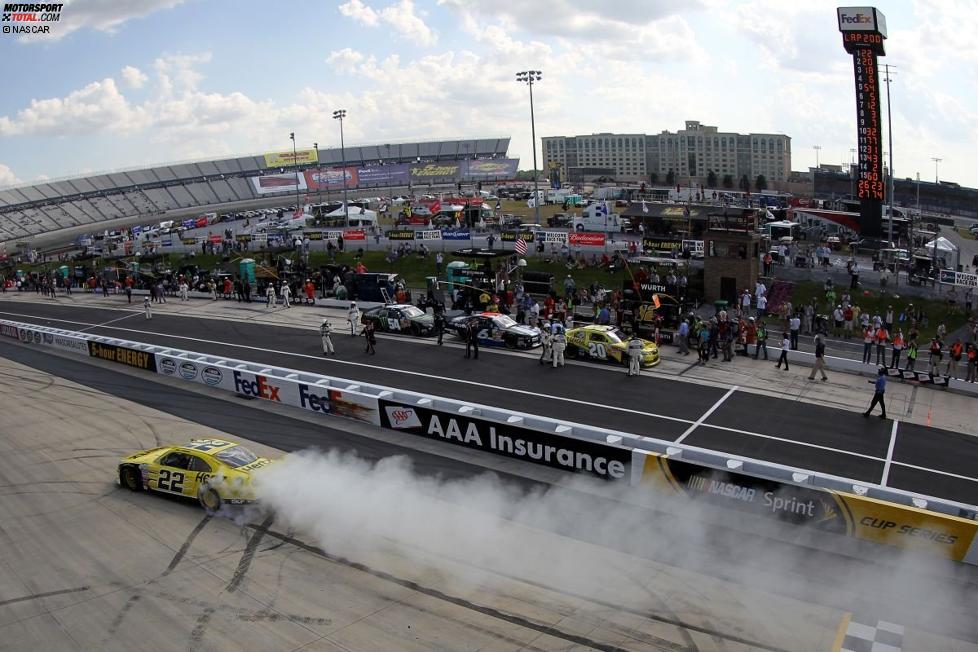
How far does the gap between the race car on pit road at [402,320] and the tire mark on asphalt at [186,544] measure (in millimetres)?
14918

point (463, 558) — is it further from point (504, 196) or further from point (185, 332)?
point (504, 196)

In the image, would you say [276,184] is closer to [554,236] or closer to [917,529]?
[554,236]

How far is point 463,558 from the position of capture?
1144 centimetres

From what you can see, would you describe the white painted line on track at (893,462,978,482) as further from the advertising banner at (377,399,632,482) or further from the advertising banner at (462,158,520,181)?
the advertising banner at (462,158,520,181)

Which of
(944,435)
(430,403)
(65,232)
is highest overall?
(65,232)

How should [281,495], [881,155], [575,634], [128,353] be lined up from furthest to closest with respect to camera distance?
[881,155], [128,353], [281,495], [575,634]

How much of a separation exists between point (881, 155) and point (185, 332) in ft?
116

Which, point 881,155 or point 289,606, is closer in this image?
point 289,606

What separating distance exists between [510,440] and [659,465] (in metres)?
3.46

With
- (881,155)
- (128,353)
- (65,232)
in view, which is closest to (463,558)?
(128,353)

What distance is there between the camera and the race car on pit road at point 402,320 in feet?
92.8

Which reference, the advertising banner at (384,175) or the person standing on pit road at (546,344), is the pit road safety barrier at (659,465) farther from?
the advertising banner at (384,175)

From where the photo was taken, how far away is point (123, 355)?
1009 inches

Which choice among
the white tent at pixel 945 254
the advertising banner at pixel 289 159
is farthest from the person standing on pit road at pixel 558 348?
the advertising banner at pixel 289 159
